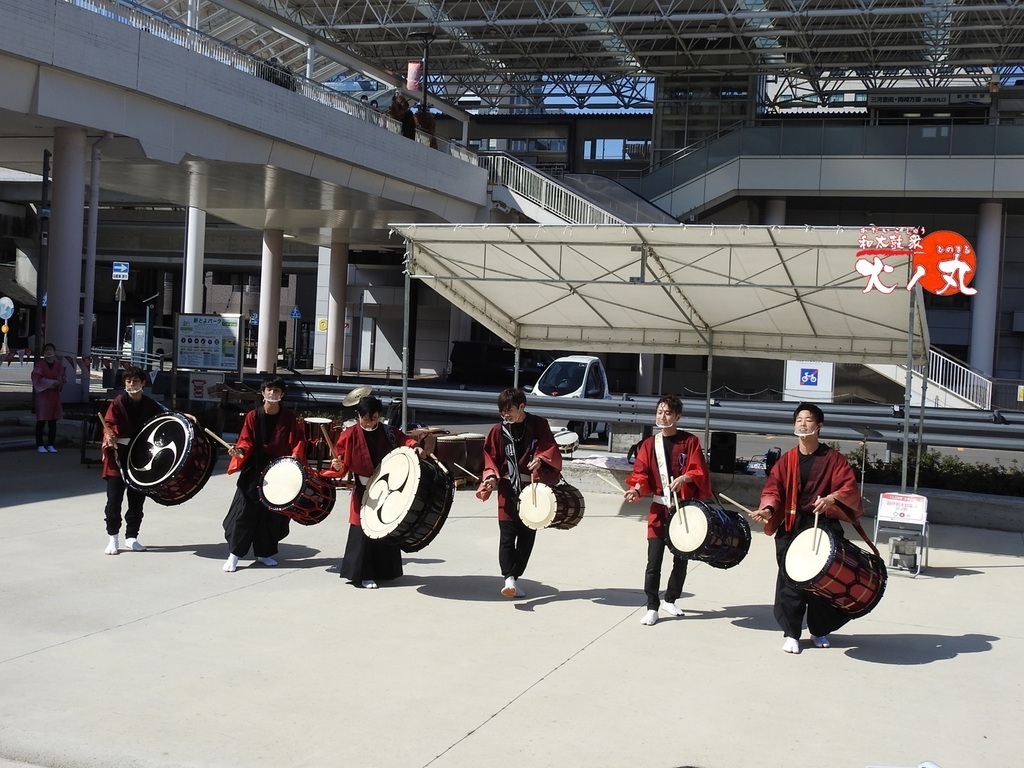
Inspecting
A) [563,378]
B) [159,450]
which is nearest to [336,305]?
[563,378]

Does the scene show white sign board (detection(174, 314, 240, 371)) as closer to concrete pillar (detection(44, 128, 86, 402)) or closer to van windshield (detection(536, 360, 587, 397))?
concrete pillar (detection(44, 128, 86, 402))

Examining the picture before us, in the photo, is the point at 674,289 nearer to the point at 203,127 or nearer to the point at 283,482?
the point at 283,482

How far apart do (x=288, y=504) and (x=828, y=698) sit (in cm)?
467

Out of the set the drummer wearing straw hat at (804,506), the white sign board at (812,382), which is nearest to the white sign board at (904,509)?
the drummer wearing straw hat at (804,506)

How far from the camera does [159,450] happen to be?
386 inches

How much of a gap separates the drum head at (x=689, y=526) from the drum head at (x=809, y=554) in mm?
713

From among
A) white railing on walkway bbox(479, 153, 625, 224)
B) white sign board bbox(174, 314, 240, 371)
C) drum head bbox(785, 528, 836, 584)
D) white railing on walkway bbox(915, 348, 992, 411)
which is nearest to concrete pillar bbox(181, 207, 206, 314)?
Answer: white railing on walkway bbox(479, 153, 625, 224)

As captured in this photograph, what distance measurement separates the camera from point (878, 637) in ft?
26.6

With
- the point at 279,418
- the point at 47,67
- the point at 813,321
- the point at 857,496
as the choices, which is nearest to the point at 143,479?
the point at 279,418

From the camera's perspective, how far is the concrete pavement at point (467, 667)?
18.3 ft

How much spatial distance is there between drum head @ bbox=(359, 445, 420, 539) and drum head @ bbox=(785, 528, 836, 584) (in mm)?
2882

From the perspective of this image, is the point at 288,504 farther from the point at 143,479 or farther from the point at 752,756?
the point at 752,756

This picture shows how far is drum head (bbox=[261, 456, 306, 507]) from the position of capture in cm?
916

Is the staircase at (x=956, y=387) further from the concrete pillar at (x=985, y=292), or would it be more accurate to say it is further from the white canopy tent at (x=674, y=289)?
the white canopy tent at (x=674, y=289)
